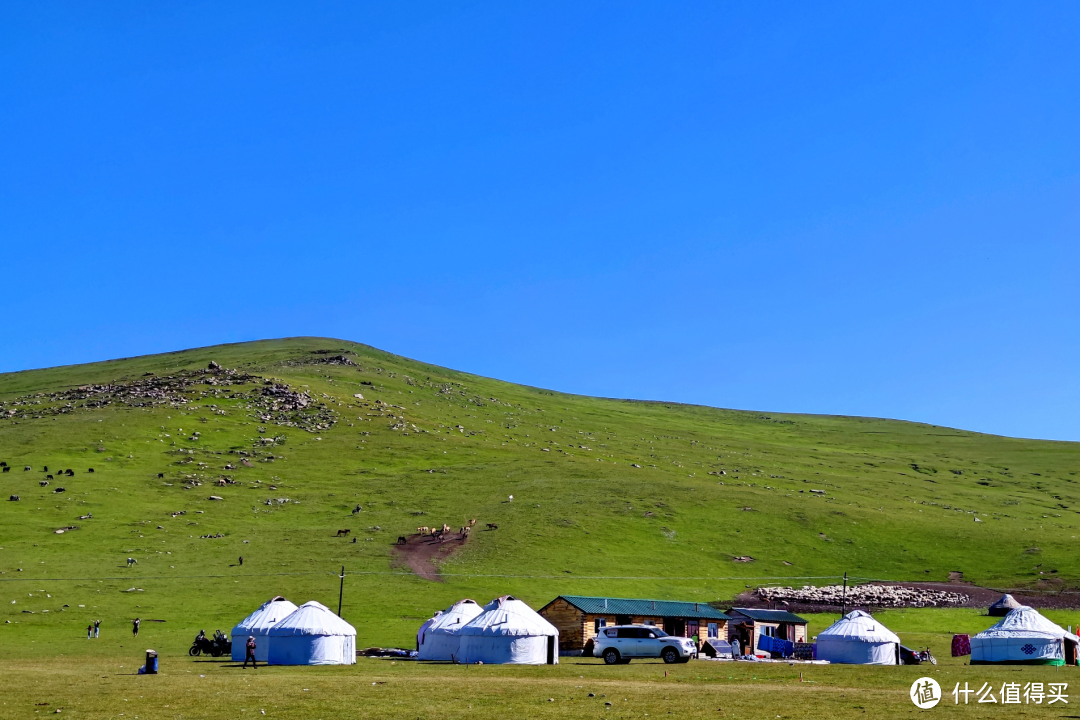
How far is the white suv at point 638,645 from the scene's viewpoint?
58125mm

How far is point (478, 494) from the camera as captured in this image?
11944 cm

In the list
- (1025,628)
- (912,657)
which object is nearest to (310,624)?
(912,657)

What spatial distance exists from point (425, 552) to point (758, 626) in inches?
1379

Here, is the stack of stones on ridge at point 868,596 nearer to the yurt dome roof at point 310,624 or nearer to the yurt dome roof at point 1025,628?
the yurt dome roof at point 1025,628

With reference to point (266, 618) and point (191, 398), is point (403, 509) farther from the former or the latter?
point (191, 398)

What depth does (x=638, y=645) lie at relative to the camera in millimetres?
58469

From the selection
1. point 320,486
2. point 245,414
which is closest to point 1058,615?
point 320,486

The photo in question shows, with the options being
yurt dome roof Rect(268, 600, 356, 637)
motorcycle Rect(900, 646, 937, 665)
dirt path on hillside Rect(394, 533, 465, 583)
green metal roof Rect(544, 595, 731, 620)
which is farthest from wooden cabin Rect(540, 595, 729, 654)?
dirt path on hillside Rect(394, 533, 465, 583)

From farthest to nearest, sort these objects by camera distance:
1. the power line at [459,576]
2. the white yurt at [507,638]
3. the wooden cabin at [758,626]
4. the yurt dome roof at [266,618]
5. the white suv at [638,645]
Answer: the power line at [459,576]
the wooden cabin at [758,626]
the white suv at [638,645]
the yurt dome roof at [266,618]
the white yurt at [507,638]

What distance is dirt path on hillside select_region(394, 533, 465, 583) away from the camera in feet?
303

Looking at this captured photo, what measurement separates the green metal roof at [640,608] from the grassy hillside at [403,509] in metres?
12.8

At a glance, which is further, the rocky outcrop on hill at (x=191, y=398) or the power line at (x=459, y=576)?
the rocky outcrop on hill at (x=191, y=398)

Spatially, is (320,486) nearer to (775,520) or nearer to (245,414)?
(245,414)

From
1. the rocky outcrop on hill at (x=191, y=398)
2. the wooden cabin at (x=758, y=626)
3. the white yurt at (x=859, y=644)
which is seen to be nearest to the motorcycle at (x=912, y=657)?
the white yurt at (x=859, y=644)
